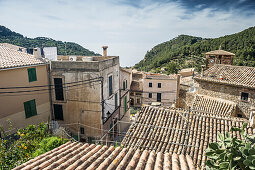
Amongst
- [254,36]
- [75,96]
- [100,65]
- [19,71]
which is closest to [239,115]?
[100,65]

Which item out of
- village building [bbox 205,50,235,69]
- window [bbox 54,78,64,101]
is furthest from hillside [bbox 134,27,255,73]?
window [bbox 54,78,64,101]

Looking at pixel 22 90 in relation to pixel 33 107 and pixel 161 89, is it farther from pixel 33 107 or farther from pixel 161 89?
pixel 161 89

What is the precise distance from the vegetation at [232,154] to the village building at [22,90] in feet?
32.2

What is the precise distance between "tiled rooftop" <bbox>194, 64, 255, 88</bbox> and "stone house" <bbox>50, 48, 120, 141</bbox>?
9.53 m

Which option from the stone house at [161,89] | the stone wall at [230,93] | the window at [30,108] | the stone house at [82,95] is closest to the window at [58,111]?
the stone house at [82,95]

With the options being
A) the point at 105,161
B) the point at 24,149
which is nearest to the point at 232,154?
the point at 105,161

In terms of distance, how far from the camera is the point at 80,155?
416 centimetres

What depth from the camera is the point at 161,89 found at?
93.5 ft

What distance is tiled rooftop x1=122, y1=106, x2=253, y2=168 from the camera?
710cm

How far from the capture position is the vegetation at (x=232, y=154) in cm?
248

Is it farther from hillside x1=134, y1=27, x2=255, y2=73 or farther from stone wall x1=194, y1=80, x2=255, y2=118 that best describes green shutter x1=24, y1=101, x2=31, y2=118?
hillside x1=134, y1=27, x2=255, y2=73

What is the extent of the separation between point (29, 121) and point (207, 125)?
36.1ft

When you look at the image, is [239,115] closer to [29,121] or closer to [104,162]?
[104,162]

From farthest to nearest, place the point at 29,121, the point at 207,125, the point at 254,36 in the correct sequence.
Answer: the point at 254,36, the point at 29,121, the point at 207,125
